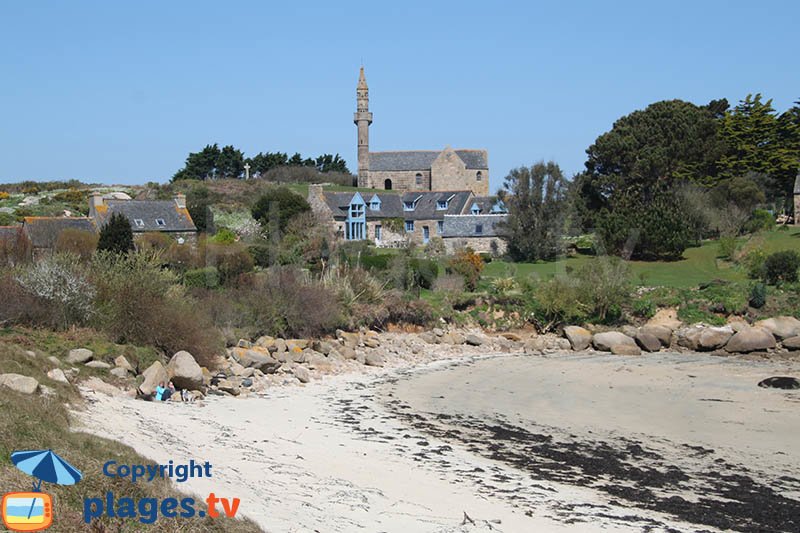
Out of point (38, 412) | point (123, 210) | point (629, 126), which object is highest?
point (629, 126)

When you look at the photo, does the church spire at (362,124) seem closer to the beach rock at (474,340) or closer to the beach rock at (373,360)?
the beach rock at (474,340)

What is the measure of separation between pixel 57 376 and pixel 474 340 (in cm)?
1660

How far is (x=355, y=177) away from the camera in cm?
8031

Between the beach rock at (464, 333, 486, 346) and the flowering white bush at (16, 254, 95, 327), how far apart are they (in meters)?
13.2

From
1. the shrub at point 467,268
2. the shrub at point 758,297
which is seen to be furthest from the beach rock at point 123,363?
the shrub at point 758,297

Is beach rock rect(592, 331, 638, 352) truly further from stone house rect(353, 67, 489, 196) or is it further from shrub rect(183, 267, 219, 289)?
stone house rect(353, 67, 489, 196)

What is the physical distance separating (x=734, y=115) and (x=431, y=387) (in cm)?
4547

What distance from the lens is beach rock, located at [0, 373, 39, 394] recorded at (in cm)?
1261

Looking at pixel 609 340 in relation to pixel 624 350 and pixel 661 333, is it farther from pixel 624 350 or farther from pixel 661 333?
pixel 661 333

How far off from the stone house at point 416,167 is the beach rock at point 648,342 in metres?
42.0

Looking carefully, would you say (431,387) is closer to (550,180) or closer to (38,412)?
(38,412)

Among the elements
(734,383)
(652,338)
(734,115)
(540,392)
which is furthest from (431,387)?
(734,115)

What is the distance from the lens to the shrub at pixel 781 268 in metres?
34.1

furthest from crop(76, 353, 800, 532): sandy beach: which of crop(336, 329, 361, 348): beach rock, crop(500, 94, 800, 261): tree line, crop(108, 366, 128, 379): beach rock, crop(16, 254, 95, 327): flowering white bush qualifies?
crop(500, 94, 800, 261): tree line
